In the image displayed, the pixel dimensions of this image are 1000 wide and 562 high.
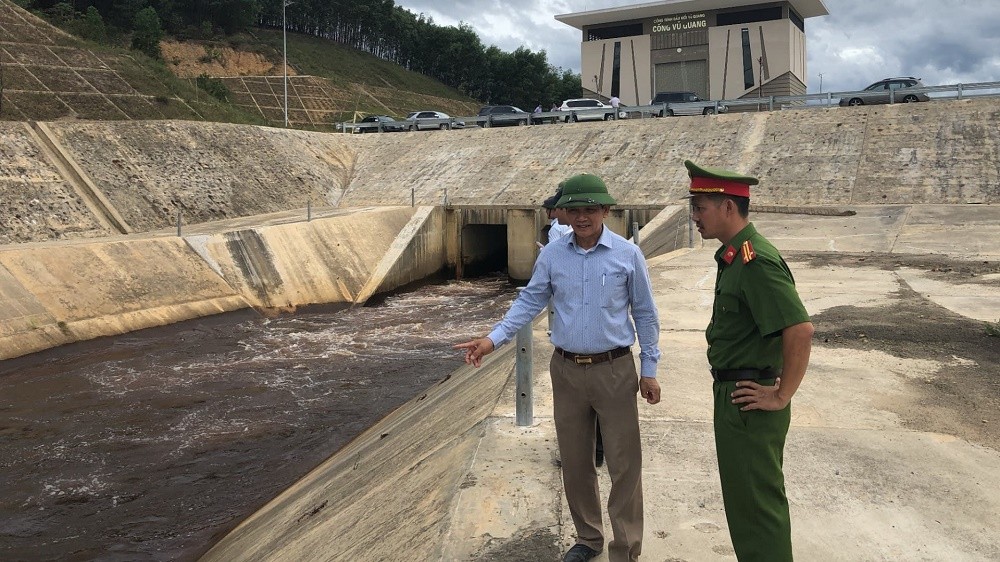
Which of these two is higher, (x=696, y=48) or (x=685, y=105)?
(x=696, y=48)

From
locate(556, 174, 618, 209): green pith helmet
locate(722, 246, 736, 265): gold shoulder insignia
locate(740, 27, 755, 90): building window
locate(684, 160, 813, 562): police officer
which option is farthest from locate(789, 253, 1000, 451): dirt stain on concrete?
locate(740, 27, 755, 90): building window

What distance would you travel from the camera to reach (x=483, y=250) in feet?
92.2

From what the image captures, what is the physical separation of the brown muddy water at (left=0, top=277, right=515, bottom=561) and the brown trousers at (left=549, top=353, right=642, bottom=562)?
194 inches

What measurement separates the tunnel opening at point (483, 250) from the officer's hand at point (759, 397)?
23.4 metres

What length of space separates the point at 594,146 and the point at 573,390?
80.8 feet

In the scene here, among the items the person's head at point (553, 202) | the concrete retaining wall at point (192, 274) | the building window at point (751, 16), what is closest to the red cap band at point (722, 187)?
the person's head at point (553, 202)

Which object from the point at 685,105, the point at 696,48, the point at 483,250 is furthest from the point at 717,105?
the point at 696,48

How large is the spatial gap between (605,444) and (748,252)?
131 cm

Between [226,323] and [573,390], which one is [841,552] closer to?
[573,390]

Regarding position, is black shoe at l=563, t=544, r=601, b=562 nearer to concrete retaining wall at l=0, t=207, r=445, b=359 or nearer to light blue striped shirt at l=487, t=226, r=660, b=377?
light blue striped shirt at l=487, t=226, r=660, b=377

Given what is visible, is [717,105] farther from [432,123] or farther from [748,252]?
[748,252]

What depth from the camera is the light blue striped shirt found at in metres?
3.93

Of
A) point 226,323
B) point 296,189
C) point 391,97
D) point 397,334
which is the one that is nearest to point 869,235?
point 397,334

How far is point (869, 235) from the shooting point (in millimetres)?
17797
